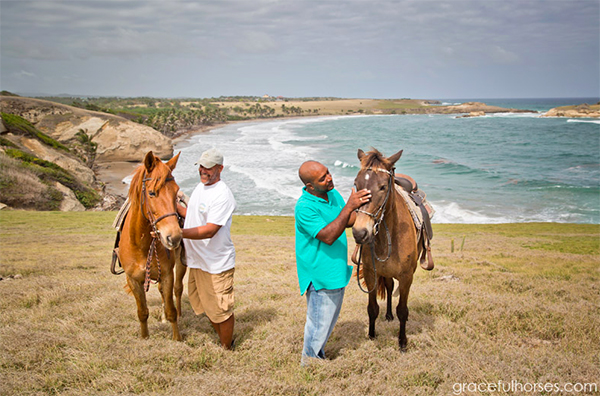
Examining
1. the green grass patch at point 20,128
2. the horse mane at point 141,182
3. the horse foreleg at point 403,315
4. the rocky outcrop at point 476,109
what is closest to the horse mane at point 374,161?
the horse foreleg at point 403,315

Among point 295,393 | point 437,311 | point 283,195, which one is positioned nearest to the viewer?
point 295,393

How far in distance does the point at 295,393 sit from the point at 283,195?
26837 mm

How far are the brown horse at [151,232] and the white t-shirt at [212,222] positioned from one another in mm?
270

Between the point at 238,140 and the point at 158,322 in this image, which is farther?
the point at 238,140

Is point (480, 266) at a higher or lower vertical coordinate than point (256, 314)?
lower

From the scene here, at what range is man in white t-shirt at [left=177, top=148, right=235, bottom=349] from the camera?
4148mm

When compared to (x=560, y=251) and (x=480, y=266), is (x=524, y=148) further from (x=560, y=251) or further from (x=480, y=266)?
(x=480, y=266)

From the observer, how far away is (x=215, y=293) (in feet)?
14.6

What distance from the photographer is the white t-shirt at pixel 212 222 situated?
164 inches

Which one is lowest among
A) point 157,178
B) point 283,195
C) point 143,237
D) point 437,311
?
point 283,195

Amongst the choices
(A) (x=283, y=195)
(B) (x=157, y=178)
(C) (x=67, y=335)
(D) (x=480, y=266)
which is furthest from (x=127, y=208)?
(A) (x=283, y=195)

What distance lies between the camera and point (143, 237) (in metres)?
4.41

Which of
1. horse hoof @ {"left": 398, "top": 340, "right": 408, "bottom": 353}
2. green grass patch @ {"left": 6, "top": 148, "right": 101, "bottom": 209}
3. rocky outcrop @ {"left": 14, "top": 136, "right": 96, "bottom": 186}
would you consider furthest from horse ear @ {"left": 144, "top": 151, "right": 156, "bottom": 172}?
rocky outcrop @ {"left": 14, "top": 136, "right": 96, "bottom": 186}

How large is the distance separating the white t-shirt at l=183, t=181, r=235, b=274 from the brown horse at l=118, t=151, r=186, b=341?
270 millimetres
